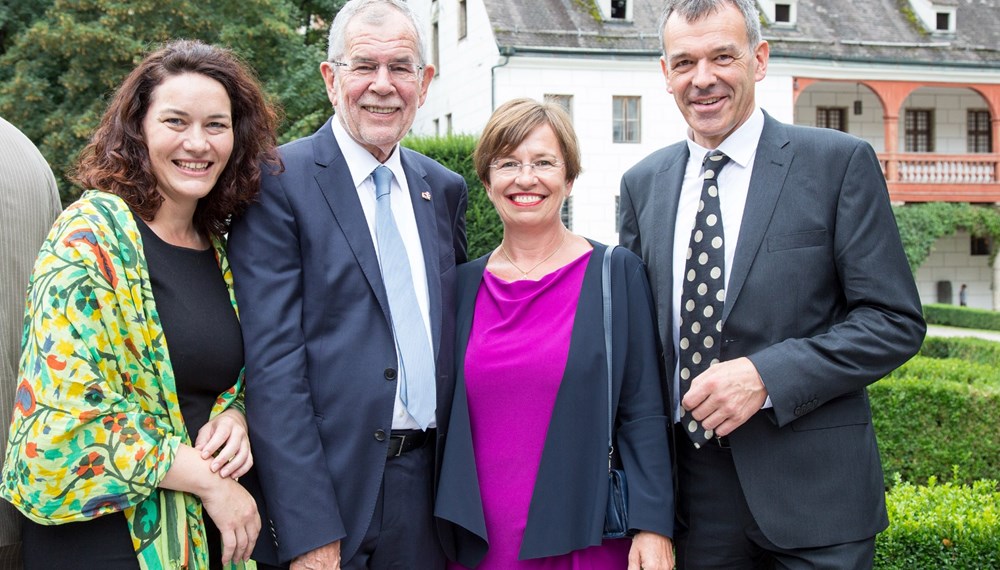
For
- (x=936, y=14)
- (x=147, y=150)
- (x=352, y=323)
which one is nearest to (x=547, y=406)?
(x=352, y=323)

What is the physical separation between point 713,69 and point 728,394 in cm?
115

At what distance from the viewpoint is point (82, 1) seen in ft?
56.2

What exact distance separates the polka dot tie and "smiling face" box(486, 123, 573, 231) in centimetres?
55

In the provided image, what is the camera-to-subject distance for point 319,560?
283cm

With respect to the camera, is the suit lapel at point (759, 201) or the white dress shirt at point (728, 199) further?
the white dress shirt at point (728, 199)

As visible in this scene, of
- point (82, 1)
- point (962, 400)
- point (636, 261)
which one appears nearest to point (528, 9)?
point (82, 1)

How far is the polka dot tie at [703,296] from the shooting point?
305 centimetres

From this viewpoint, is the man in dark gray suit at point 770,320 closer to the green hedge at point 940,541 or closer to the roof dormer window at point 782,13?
the green hedge at point 940,541

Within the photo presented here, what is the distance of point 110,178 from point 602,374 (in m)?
1.73

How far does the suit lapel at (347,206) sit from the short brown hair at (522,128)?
545mm

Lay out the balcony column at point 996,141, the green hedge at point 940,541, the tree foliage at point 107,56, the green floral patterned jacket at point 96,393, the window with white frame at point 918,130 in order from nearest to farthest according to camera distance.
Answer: the green floral patterned jacket at point 96,393 → the green hedge at point 940,541 → the tree foliage at point 107,56 → the balcony column at point 996,141 → the window with white frame at point 918,130

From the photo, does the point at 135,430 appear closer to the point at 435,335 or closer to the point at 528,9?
the point at 435,335

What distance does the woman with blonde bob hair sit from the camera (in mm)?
3084

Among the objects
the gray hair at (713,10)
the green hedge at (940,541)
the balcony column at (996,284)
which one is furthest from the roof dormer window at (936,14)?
the gray hair at (713,10)
